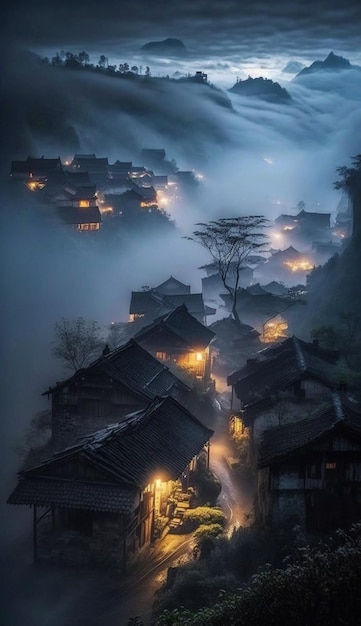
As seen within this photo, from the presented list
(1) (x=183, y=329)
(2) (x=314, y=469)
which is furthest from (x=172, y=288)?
(2) (x=314, y=469)

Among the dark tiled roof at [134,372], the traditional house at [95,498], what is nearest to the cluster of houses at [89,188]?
the dark tiled roof at [134,372]

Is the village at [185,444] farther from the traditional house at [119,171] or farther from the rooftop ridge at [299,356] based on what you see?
the traditional house at [119,171]

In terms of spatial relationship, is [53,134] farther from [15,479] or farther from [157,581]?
[157,581]

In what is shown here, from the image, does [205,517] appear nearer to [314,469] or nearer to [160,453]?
[160,453]

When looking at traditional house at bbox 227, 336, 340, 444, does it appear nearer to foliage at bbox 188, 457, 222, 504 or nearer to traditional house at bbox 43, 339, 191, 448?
foliage at bbox 188, 457, 222, 504

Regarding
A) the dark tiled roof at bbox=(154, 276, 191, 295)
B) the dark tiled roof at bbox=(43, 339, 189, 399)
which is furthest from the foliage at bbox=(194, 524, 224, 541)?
the dark tiled roof at bbox=(154, 276, 191, 295)

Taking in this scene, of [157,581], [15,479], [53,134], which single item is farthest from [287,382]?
[53,134]
